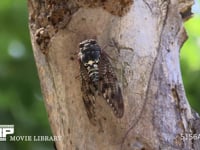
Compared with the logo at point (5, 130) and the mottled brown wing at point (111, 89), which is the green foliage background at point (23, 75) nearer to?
the logo at point (5, 130)

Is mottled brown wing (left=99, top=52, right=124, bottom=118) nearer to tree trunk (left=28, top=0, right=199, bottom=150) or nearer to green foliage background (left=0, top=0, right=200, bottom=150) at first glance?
tree trunk (left=28, top=0, right=199, bottom=150)

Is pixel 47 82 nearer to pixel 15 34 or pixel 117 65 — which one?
pixel 117 65

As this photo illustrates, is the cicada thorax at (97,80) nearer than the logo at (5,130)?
Yes

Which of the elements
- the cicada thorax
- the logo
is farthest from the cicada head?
the logo

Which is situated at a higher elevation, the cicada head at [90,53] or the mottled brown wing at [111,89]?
the cicada head at [90,53]

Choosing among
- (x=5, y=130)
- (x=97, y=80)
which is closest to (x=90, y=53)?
(x=97, y=80)

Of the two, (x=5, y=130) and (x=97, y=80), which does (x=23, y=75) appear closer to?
(x=5, y=130)

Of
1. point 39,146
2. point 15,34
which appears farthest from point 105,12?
point 15,34

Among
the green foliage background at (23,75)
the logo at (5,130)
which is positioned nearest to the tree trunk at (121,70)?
the logo at (5,130)
